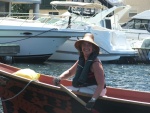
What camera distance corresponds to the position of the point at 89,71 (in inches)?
396

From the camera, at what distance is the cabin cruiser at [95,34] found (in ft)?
96.9

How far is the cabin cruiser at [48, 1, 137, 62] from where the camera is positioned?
96.9 ft

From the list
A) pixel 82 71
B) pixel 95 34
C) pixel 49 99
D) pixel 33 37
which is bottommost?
pixel 95 34

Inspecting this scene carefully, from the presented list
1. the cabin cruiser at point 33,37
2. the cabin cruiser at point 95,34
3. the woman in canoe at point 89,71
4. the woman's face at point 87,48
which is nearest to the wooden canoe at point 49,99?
the woman in canoe at point 89,71

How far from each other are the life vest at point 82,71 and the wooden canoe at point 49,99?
0.66ft

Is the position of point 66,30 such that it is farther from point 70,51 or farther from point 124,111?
point 124,111

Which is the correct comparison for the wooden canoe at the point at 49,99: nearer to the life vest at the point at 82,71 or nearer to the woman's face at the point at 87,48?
the life vest at the point at 82,71

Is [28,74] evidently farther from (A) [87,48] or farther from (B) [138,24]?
(B) [138,24]

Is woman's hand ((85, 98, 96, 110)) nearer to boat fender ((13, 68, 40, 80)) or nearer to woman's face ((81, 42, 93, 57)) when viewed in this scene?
woman's face ((81, 42, 93, 57))

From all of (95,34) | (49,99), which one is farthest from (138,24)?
(49,99)

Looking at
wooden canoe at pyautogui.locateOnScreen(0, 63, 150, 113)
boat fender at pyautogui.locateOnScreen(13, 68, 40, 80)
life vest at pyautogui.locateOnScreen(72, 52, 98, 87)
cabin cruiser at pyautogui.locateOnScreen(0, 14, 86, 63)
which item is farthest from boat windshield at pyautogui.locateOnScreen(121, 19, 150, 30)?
life vest at pyautogui.locateOnScreen(72, 52, 98, 87)

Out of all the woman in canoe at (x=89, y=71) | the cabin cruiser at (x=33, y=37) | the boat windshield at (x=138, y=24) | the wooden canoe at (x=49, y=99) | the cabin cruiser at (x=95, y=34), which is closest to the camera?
the woman in canoe at (x=89, y=71)

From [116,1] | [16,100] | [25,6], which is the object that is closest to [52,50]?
[116,1]

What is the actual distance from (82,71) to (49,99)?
1.12 m
